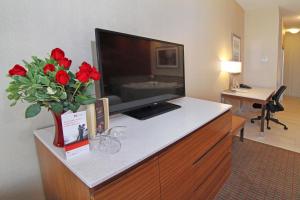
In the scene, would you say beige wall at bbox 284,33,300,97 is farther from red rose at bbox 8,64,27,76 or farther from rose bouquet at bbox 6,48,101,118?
red rose at bbox 8,64,27,76

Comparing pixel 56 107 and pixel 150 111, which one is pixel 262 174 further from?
pixel 56 107

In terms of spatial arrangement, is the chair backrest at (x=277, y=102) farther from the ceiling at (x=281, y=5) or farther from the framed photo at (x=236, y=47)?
the ceiling at (x=281, y=5)

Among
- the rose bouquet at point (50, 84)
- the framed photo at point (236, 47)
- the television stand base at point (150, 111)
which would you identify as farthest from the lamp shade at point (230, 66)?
the rose bouquet at point (50, 84)

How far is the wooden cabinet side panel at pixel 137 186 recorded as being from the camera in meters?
0.71

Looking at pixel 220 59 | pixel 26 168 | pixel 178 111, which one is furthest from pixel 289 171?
pixel 26 168

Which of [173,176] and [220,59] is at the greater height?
[220,59]

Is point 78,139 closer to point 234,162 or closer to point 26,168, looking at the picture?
point 26,168

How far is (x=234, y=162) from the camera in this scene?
2.20 metres

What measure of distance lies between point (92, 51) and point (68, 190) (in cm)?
94

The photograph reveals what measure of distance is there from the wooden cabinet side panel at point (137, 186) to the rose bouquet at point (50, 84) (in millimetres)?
367

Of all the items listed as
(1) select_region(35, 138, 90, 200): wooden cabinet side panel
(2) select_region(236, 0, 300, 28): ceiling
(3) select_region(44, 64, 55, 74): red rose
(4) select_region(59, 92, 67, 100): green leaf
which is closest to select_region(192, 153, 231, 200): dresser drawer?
(1) select_region(35, 138, 90, 200): wooden cabinet side panel

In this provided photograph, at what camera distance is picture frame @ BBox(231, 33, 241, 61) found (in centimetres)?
379

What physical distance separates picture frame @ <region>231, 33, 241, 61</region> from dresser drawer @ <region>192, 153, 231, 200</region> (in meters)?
2.79

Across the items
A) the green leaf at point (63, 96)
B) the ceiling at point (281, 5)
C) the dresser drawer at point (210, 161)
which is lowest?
the dresser drawer at point (210, 161)
